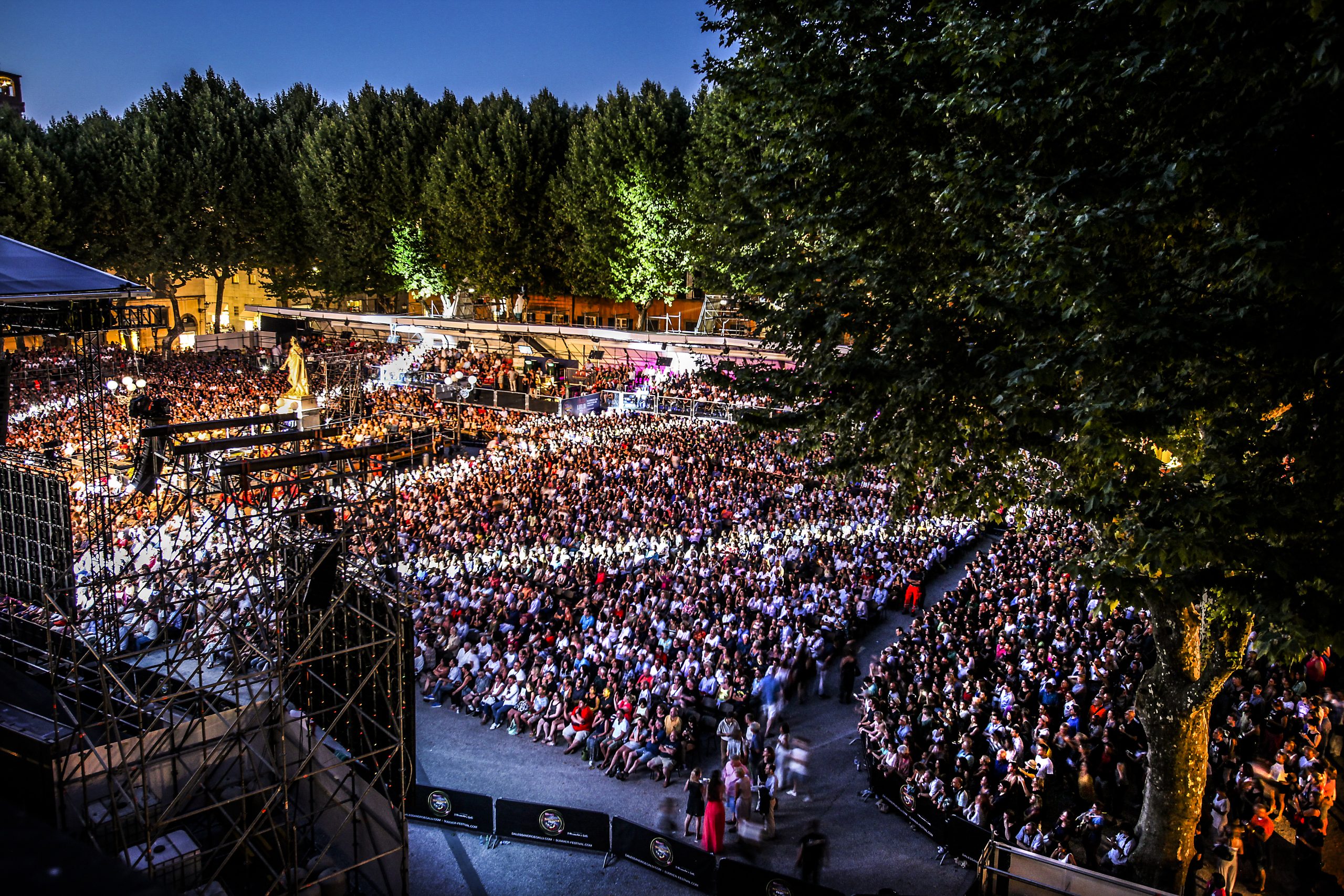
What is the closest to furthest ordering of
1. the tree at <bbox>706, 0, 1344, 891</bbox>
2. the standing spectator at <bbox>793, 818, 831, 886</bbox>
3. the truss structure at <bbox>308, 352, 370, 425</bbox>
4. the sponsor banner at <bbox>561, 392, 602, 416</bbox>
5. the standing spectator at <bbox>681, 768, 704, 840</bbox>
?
the tree at <bbox>706, 0, 1344, 891</bbox> < the standing spectator at <bbox>793, 818, 831, 886</bbox> < the standing spectator at <bbox>681, 768, 704, 840</bbox> < the truss structure at <bbox>308, 352, 370, 425</bbox> < the sponsor banner at <bbox>561, 392, 602, 416</bbox>

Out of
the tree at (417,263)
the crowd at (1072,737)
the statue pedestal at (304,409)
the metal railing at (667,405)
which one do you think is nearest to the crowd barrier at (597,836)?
the crowd at (1072,737)

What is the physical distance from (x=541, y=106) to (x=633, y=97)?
22.9 feet

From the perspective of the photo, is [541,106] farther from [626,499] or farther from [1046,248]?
[1046,248]

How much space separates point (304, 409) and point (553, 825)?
373 inches

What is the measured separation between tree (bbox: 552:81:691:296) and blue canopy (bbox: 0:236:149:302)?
28.4 meters

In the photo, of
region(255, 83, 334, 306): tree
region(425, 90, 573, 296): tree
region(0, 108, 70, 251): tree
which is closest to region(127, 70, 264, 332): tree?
region(255, 83, 334, 306): tree

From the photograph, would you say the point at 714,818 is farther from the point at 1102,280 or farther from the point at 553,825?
the point at 1102,280

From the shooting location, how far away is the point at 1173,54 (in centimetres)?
524

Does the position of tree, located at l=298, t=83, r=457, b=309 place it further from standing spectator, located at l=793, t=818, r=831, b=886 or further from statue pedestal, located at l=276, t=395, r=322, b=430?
standing spectator, located at l=793, t=818, r=831, b=886

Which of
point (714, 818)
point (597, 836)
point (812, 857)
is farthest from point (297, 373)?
point (812, 857)

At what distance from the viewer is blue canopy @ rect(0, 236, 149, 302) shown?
8.73 meters

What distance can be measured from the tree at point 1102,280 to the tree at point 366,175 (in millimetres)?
38229

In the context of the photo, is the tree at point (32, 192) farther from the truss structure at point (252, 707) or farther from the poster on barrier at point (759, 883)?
the poster on barrier at point (759, 883)

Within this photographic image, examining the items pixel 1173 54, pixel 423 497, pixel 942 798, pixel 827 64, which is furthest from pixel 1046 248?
pixel 423 497
